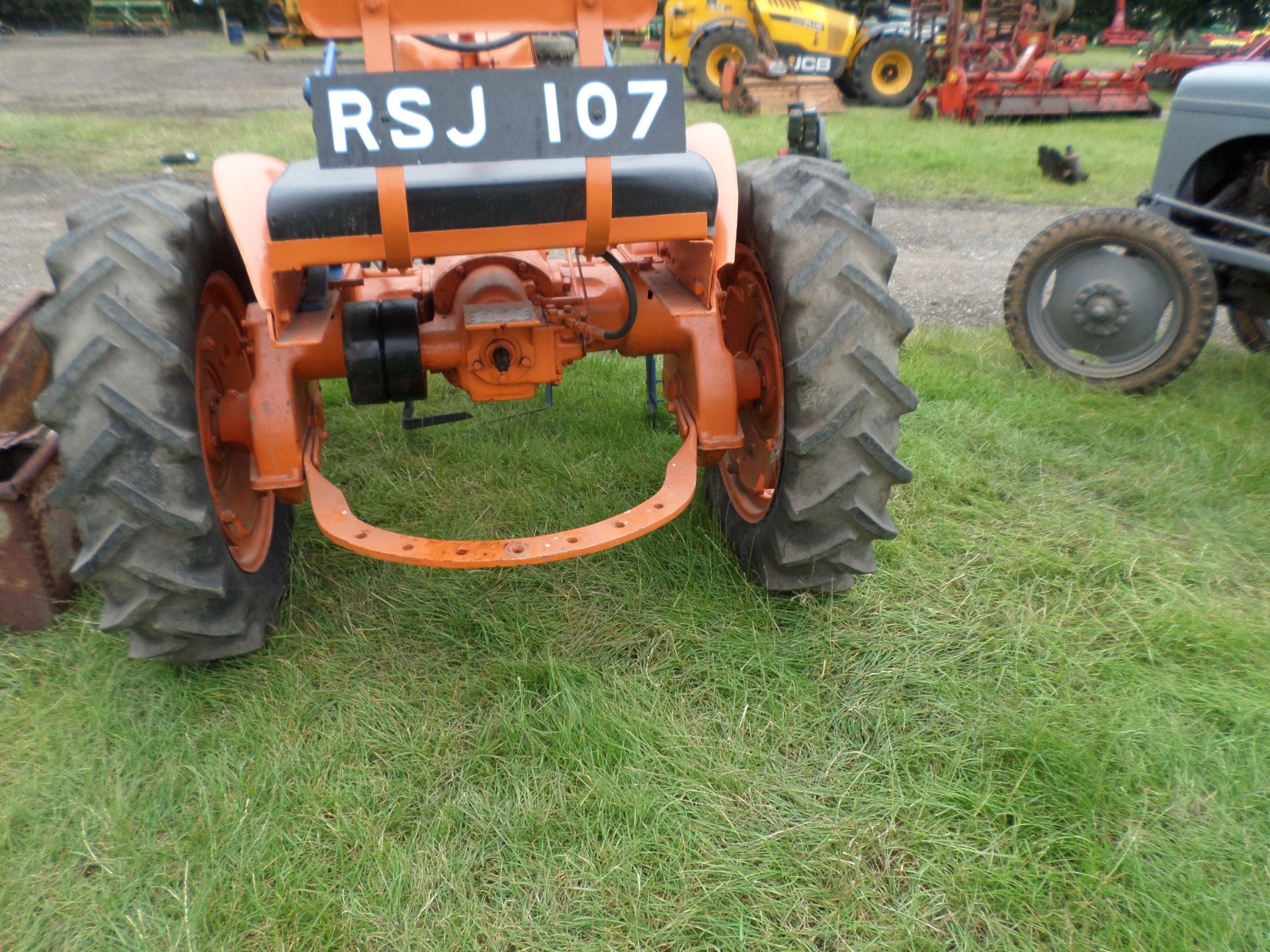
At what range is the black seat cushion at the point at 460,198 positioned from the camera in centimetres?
195

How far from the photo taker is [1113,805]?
2.11 metres

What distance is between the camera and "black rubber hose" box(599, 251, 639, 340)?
8.59 ft

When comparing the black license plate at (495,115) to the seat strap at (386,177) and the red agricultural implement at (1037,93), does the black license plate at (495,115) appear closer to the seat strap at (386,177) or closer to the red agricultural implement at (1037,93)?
the seat strap at (386,177)

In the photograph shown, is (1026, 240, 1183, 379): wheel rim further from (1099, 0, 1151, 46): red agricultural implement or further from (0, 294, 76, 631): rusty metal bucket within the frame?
(1099, 0, 1151, 46): red agricultural implement

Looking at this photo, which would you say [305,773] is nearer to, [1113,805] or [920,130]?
[1113,805]

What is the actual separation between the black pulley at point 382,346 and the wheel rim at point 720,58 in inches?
496

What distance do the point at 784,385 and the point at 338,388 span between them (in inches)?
100

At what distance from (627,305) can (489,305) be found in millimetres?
451

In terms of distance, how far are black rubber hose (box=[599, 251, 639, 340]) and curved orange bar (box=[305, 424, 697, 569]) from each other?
0.52 m

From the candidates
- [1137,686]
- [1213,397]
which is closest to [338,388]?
[1137,686]

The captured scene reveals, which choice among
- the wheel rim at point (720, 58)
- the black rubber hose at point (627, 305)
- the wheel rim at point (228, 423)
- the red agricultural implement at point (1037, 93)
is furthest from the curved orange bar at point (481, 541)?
the wheel rim at point (720, 58)

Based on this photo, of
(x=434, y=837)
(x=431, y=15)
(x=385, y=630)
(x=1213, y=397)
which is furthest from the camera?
(x=1213, y=397)

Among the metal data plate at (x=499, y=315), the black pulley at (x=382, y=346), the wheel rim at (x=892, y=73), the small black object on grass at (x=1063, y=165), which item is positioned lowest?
the small black object on grass at (x=1063, y=165)

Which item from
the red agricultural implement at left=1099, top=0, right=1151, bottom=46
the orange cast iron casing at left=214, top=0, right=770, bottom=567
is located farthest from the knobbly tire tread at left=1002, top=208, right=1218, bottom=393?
the red agricultural implement at left=1099, top=0, right=1151, bottom=46
